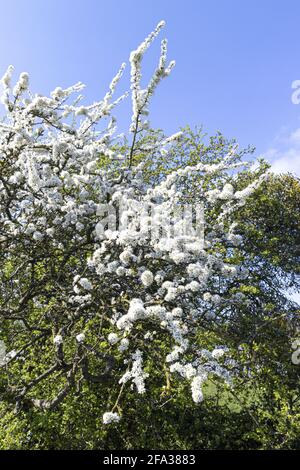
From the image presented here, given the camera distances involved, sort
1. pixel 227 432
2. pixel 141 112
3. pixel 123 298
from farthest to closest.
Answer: pixel 227 432 < pixel 141 112 < pixel 123 298

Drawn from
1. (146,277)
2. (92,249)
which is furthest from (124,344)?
(92,249)

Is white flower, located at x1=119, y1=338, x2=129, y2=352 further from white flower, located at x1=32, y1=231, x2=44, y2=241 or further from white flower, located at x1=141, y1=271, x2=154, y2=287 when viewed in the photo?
white flower, located at x1=32, y1=231, x2=44, y2=241

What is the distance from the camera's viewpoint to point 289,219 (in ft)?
32.1

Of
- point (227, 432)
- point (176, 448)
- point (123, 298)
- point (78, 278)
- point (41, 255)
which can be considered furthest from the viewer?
point (227, 432)

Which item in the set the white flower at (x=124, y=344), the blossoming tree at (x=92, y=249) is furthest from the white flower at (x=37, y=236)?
the white flower at (x=124, y=344)

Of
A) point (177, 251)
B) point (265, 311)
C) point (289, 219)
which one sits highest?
point (289, 219)

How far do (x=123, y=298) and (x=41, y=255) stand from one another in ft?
5.54

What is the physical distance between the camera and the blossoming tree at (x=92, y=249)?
4047 millimetres

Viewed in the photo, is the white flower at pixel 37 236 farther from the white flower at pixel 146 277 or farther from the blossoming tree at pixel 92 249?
the white flower at pixel 146 277

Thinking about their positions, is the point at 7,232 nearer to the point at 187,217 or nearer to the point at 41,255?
the point at 41,255

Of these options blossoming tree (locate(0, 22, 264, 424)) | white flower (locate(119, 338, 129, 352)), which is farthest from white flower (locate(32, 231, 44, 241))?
white flower (locate(119, 338, 129, 352))

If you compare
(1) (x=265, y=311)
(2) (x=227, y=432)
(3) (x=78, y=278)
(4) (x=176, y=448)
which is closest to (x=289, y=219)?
(1) (x=265, y=311)

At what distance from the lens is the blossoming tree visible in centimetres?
405

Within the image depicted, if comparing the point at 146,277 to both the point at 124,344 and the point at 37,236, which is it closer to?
the point at 124,344
